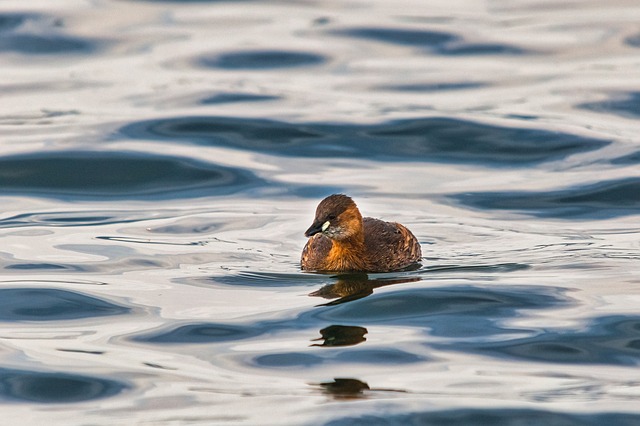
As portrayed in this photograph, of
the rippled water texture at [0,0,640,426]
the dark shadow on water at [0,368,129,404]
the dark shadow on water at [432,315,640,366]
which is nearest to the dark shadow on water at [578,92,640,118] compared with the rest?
the rippled water texture at [0,0,640,426]

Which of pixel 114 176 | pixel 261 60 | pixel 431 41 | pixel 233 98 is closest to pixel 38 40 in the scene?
pixel 261 60

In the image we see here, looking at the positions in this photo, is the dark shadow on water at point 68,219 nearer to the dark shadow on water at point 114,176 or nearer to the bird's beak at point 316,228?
the dark shadow on water at point 114,176

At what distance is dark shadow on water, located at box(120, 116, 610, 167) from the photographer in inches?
703

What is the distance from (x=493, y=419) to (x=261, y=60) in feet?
50.3

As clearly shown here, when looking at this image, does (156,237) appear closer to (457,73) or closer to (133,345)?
(133,345)

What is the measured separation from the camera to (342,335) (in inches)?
400

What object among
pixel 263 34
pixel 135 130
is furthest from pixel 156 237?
pixel 263 34

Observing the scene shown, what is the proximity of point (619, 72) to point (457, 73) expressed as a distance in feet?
8.58

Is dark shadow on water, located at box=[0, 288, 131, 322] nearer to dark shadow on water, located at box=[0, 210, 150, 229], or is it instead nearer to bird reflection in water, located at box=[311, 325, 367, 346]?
bird reflection in water, located at box=[311, 325, 367, 346]

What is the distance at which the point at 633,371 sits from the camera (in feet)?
30.6

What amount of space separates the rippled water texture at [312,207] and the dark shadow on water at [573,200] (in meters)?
0.05

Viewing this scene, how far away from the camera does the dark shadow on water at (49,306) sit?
10.9 metres

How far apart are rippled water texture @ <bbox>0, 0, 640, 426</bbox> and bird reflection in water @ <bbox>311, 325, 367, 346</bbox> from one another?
3cm

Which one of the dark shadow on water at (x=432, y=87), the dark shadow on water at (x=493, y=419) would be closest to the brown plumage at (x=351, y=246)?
the dark shadow on water at (x=493, y=419)
